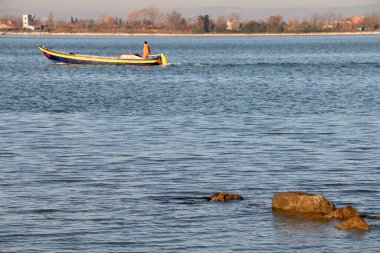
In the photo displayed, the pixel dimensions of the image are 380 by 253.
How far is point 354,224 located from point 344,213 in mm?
932

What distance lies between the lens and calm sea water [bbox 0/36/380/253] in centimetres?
1870

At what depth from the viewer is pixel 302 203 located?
20.4 metres

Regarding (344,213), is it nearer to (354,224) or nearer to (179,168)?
(354,224)

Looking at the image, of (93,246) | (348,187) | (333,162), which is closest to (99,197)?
(93,246)

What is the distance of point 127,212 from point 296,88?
4276 cm

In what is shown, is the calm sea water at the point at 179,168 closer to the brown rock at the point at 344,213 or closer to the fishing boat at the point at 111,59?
the brown rock at the point at 344,213

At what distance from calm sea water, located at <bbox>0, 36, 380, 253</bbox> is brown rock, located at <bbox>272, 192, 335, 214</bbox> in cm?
39

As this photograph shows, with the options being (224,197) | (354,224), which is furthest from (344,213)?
(224,197)

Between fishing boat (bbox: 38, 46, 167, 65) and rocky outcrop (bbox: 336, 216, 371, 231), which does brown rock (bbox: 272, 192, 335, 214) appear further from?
fishing boat (bbox: 38, 46, 167, 65)

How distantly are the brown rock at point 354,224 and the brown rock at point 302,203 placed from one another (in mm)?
1140

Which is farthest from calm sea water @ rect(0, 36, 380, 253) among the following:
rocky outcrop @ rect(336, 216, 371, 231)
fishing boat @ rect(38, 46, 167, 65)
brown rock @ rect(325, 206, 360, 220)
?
fishing boat @ rect(38, 46, 167, 65)

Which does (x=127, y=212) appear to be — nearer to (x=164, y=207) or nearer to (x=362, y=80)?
(x=164, y=207)

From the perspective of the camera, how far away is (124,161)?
91.6 feet

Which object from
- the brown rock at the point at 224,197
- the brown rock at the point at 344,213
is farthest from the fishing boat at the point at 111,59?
the brown rock at the point at 344,213
